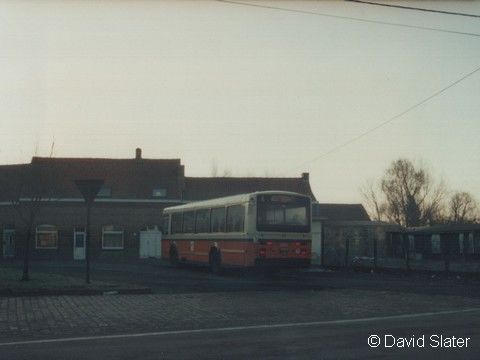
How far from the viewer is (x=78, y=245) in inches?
1908

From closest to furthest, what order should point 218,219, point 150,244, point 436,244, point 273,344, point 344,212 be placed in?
1. point 273,344
2. point 218,219
3. point 150,244
4. point 436,244
5. point 344,212

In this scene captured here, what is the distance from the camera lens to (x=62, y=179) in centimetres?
5281

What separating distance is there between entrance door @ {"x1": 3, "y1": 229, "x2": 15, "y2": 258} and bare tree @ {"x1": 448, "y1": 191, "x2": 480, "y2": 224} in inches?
2412

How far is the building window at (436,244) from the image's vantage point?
161 ft

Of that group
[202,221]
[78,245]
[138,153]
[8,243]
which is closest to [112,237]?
[78,245]

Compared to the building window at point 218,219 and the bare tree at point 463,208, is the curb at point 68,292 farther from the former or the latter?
the bare tree at point 463,208

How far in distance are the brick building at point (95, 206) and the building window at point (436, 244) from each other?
20098 millimetres

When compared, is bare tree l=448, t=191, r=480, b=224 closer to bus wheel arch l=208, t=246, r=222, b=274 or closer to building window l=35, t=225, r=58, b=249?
building window l=35, t=225, r=58, b=249

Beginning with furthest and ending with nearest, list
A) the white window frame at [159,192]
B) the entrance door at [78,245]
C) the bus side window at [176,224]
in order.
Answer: the white window frame at [159,192] < the entrance door at [78,245] < the bus side window at [176,224]

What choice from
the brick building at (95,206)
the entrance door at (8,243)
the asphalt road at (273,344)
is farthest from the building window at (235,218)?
the entrance door at (8,243)

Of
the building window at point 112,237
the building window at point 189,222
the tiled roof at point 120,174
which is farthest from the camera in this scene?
the tiled roof at point 120,174

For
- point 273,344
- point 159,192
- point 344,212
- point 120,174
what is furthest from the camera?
point 344,212

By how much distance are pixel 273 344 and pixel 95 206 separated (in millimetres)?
42449

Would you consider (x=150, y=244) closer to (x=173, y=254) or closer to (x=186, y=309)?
(x=173, y=254)
